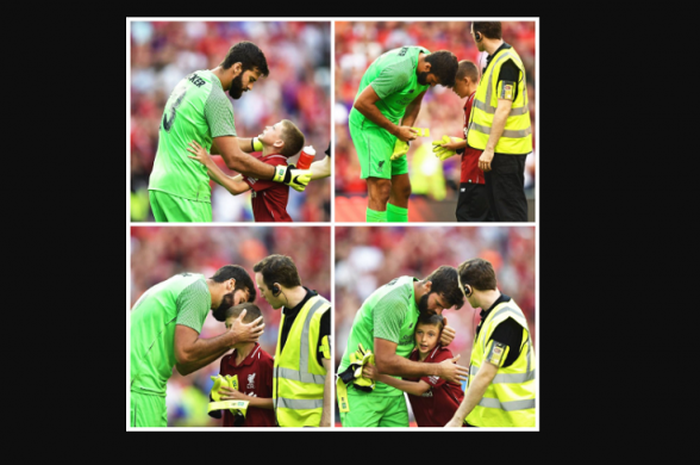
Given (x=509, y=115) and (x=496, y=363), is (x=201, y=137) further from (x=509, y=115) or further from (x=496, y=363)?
(x=496, y=363)

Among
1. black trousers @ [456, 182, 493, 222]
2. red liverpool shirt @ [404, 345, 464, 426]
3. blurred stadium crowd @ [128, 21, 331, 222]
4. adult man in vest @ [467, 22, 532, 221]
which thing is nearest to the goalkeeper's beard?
blurred stadium crowd @ [128, 21, 331, 222]

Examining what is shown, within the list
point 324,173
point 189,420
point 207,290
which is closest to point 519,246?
point 324,173

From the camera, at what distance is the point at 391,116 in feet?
23.6

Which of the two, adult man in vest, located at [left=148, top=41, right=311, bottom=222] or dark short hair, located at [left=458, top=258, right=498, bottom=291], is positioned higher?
adult man in vest, located at [left=148, top=41, right=311, bottom=222]

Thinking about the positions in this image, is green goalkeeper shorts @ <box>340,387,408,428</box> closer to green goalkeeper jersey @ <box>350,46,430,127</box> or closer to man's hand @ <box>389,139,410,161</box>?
man's hand @ <box>389,139,410,161</box>

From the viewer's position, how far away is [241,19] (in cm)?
690

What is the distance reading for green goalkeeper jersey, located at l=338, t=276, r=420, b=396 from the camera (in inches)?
265

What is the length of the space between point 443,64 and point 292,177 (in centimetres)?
165

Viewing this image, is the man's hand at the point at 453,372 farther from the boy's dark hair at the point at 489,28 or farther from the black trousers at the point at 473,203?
the boy's dark hair at the point at 489,28

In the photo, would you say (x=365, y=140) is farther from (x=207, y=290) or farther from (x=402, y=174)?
(x=207, y=290)

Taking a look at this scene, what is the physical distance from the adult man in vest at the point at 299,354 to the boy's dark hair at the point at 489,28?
255 cm

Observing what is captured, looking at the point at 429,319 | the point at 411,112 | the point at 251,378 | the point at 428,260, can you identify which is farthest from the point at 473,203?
the point at 251,378

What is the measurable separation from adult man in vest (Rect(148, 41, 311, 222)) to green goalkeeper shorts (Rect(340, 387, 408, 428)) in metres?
1.93

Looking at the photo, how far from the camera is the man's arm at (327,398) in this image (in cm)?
668
